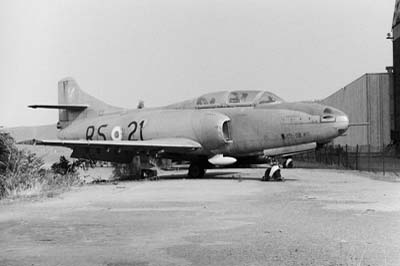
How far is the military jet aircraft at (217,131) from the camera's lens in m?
17.9

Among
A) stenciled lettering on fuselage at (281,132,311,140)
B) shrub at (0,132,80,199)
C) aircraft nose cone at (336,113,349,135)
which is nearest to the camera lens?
shrub at (0,132,80,199)

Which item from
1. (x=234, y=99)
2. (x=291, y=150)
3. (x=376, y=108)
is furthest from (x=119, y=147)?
(x=376, y=108)

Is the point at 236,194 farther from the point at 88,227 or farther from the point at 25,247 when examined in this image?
the point at 25,247

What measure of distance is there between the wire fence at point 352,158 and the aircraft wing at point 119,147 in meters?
9.71

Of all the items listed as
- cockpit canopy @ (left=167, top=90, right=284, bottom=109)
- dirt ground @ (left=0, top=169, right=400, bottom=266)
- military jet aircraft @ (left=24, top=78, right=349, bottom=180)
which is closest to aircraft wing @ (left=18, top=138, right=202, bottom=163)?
military jet aircraft @ (left=24, top=78, right=349, bottom=180)

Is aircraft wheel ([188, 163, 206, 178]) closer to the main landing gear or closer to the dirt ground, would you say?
the main landing gear

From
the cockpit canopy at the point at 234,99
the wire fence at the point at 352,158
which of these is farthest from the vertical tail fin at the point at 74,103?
the wire fence at the point at 352,158

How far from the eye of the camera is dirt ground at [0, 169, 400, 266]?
234 inches

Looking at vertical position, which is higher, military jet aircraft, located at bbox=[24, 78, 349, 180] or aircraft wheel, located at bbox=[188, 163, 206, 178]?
military jet aircraft, located at bbox=[24, 78, 349, 180]

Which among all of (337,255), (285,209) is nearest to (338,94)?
(285,209)

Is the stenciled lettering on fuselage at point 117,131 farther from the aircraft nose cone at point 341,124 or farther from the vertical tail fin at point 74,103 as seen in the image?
the aircraft nose cone at point 341,124

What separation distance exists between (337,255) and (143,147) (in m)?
14.3

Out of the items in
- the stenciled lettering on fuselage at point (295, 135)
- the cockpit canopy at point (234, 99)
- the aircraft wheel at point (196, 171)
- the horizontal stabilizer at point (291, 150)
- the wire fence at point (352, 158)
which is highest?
the cockpit canopy at point (234, 99)

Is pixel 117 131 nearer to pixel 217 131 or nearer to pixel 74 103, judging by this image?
pixel 74 103
